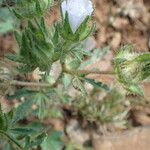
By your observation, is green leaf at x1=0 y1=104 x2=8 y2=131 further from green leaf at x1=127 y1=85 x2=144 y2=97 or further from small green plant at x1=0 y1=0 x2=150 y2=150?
green leaf at x1=127 y1=85 x2=144 y2=97

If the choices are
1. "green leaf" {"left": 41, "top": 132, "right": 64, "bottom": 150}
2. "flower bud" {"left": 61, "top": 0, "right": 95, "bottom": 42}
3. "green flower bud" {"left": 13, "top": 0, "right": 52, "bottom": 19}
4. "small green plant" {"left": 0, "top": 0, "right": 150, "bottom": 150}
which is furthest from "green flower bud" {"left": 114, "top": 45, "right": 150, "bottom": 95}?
"green leaf" {"left": 41, "top": 132, "right": 64, "bottom": 150}

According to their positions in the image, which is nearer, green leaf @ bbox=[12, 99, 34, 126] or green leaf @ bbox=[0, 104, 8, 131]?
green leaf @ bbox=[0, 104, 8, 131]

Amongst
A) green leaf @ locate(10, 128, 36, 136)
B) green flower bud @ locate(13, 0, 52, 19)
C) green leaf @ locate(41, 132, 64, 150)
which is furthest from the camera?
green leaf @ locate(41, 132, 64, 150)

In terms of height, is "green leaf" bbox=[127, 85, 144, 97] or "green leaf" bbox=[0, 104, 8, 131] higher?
"green leaf" bbox=[127, 85, 144, 97]

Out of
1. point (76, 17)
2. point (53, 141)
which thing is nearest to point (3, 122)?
point (76, 17)

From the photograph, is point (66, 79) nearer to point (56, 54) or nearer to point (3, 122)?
point (56, 54)

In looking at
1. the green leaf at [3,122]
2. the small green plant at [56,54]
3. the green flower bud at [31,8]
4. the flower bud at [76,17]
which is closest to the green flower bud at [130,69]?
the small green plant at [56,54]

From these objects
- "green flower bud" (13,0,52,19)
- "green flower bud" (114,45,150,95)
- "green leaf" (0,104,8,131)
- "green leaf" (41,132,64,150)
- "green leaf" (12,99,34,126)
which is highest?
"green flower bud" (13,0,52,19)
